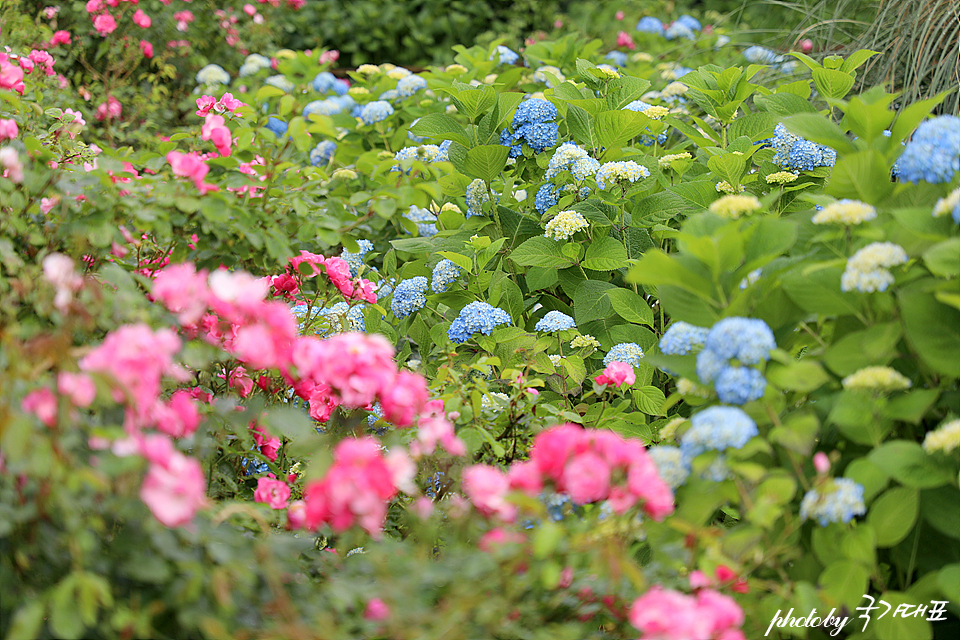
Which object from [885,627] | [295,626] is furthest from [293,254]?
[885,627]

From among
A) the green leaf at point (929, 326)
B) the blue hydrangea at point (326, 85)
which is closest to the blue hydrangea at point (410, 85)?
the blue hydrangea at point (326, 85)

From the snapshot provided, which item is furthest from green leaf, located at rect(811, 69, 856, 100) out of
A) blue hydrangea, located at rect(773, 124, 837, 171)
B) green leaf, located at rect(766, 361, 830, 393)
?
green leaf, located at rect(766, 361, 830, 393)

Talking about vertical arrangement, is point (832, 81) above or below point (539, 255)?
above

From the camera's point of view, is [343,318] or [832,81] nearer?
[343,318]

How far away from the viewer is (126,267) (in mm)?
1407

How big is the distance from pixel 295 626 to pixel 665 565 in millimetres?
444

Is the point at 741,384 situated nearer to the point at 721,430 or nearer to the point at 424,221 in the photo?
the point at 721,430

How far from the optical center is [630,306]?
67.2 inches

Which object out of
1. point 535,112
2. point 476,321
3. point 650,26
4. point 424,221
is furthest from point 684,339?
point 650,26

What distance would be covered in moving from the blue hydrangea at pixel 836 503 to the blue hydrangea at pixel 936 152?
48 centimetres

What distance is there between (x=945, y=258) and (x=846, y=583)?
1.42ft

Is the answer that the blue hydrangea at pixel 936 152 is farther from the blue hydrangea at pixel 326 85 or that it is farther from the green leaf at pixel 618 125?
the blue hydrangea at pixel 326 85

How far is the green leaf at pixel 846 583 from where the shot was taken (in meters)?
0.96

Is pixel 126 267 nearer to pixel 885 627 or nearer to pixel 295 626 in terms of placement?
pixel 295 626
